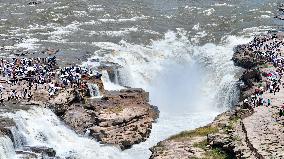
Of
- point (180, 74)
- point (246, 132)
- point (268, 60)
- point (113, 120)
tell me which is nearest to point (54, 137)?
point (113, 120)

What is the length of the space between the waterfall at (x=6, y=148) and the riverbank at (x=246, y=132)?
1060cm

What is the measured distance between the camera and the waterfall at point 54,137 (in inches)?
1726

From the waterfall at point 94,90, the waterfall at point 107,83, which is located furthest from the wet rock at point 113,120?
the waterfall at point 107,83

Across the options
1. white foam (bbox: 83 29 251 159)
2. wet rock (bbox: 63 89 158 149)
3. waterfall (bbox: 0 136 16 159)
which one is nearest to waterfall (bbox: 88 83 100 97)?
wet rock (bbox: 63 89 158 149)

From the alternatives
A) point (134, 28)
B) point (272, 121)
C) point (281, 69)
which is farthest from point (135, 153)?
point (134, 28)

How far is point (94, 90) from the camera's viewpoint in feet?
172

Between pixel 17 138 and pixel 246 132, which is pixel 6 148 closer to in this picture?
pixel 17 138

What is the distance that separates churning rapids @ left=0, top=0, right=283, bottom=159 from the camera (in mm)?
46375

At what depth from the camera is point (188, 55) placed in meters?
70.7

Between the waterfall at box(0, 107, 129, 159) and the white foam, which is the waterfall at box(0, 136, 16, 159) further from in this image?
the white foam

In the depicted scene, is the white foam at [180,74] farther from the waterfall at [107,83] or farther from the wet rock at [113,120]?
the wet rock at [113,120]

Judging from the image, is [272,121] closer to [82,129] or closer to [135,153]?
[135,153]

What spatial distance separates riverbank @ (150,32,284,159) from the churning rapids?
10.8ft

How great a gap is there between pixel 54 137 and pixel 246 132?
15365 mm
